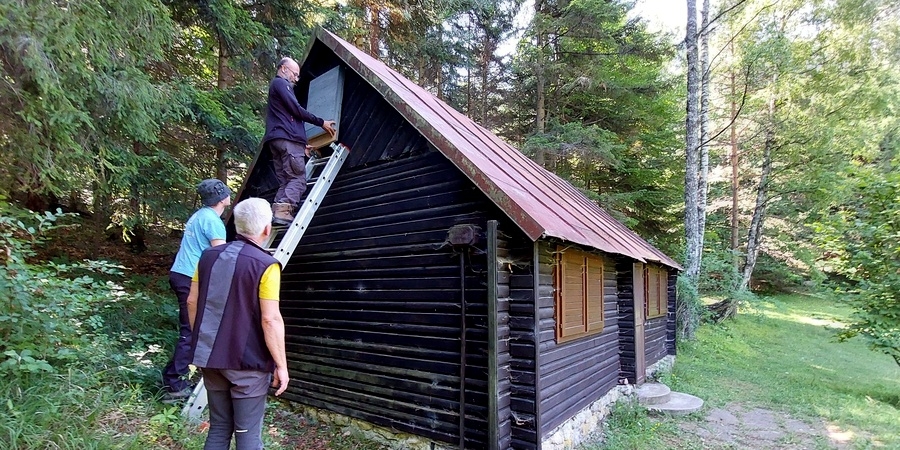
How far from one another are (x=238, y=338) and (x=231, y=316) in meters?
0.13

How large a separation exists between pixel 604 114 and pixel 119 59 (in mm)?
14755

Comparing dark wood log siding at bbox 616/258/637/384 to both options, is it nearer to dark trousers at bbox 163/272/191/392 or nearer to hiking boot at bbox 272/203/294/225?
hiking boot at bbox 272/203/294/225

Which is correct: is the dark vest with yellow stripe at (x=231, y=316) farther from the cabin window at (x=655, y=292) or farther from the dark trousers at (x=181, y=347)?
the cabin window at (x=655, y=292)

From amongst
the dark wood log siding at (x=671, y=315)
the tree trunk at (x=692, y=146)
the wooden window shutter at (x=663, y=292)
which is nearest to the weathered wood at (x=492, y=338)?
the wooden window shutter at (x=663, y=292)

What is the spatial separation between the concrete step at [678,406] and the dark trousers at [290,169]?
6257mm

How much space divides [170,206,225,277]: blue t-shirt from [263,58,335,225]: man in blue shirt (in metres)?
0.79

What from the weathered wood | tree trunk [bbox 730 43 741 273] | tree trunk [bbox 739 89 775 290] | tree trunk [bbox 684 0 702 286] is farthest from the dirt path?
tree trunk [bbox 730 43 741 273]

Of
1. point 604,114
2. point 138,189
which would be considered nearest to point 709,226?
point 604,114

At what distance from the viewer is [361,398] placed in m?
5.36

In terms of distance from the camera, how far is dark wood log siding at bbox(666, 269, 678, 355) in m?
11.3

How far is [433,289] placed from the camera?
15.8 ft

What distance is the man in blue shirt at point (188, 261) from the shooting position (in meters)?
4.27

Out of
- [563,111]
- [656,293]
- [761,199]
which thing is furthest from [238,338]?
[761,199]

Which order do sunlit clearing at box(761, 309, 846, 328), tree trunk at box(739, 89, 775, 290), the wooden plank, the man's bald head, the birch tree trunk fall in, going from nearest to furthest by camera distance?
1. the wooden plank
2. the man's bald head
3. tree trunk at box(739, 89, 775, 290)
4. the birch tree trunk
5. sunlit clearing at box(761, 309, 846, 328)
